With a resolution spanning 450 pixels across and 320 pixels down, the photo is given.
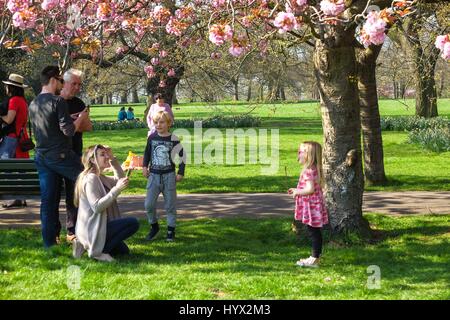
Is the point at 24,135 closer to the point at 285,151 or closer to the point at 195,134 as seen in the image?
the point at 285,151

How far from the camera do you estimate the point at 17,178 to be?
7629mm

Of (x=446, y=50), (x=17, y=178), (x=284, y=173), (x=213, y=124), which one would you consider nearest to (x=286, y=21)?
(x=446, y=50)

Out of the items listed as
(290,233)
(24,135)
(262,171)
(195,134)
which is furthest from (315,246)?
(195,134)

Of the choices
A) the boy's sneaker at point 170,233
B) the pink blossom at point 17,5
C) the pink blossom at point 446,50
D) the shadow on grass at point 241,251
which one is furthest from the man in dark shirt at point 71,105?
the pink blossom at point 446,50

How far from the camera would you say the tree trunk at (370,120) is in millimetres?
11297

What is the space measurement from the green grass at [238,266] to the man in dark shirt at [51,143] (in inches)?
16.9

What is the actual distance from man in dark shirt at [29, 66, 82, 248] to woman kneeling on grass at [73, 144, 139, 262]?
14.5 inches

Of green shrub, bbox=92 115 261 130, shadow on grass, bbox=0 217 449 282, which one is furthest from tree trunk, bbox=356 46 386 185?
green shrub, bbox=92 115 261 130

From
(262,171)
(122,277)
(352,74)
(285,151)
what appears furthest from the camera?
(285,151)

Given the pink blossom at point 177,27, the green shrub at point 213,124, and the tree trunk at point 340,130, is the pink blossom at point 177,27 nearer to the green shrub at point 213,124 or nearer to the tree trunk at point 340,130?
the tree trunk at point 340,130

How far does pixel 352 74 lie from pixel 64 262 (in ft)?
12.3

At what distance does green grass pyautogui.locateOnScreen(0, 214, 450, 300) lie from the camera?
5113 mm

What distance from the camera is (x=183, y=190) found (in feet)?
36.8

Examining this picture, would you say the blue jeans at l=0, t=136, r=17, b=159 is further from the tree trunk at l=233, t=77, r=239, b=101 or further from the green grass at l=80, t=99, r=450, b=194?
the tree trunk at l=233, t=77, r=239, b=101
